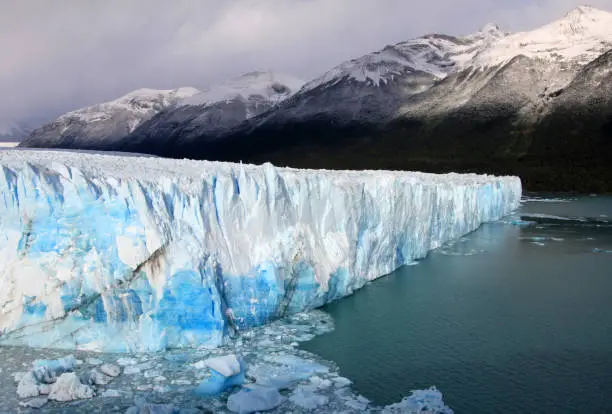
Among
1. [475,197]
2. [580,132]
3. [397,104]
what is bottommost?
[475,197]

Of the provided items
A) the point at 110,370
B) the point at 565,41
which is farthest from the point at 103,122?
the point at 110,370

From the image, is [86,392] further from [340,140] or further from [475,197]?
[340,140]

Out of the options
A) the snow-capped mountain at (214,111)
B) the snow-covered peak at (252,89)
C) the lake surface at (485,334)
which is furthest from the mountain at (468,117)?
the lake surface at (485,334)

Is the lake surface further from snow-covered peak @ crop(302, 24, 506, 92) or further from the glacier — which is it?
snow-covered peak @ crop(302, 24, 506, 92)

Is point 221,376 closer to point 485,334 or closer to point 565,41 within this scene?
point 485,334

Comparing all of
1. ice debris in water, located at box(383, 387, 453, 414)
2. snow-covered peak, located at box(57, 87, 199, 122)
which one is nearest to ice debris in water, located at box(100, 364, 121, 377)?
ice debris in water, located at box(383, 387, 453, 414)

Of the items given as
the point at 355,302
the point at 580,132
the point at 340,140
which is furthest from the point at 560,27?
the point at 355,302

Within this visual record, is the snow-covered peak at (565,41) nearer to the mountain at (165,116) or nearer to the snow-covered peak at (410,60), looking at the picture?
the snow-covered peak at (410,60)
